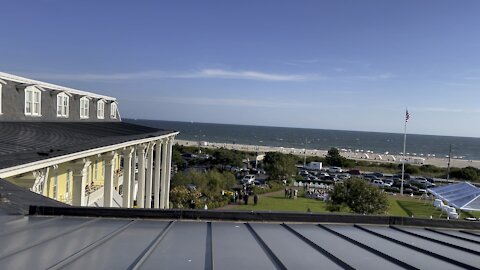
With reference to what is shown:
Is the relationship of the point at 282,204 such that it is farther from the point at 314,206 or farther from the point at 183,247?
the point at 183,247

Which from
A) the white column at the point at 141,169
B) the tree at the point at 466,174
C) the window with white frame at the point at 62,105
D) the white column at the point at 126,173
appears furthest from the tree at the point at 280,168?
the tree at the point at 466,174

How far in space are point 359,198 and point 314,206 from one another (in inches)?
249

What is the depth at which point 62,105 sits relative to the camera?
2109cm

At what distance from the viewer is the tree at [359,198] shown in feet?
88.6

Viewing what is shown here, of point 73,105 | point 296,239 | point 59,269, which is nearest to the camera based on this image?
point 59,269

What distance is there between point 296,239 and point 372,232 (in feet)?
5.05

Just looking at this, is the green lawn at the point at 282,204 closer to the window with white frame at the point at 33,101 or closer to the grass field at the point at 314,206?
the grass field at the point at 314,206

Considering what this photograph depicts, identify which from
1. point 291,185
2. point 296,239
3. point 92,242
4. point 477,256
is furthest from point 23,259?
point 291,185

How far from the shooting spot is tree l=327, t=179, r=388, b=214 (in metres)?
27.0

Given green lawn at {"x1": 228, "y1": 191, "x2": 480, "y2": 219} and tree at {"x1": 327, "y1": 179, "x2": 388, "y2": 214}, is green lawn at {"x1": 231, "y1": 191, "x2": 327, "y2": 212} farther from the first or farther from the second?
tree at {"x1": 327, "y1": 179, "x2": 388, "y2": 214}

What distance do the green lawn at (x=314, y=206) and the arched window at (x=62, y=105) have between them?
14121 mm

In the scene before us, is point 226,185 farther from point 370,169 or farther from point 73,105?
point 370,169

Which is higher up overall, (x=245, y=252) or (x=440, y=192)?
(x=245, y=252)

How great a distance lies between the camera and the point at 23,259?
3.84 metres
